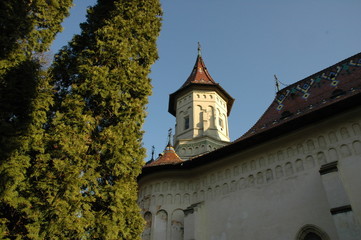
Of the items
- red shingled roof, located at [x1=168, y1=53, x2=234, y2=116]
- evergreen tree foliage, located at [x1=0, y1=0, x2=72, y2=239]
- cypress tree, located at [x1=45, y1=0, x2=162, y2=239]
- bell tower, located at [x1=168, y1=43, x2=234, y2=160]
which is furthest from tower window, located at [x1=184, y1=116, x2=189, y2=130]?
evergreen tree foliage, located at [x1=0, y1=0, x2=72, y2=239]

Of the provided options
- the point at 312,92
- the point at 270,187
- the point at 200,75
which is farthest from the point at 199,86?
the point at 270,187

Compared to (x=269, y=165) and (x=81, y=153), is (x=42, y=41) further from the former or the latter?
(x=269, y=165)

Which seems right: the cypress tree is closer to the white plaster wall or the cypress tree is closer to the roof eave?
the roof eave

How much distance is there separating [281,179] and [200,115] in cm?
998

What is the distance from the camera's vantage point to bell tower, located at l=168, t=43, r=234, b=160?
19.1 metres

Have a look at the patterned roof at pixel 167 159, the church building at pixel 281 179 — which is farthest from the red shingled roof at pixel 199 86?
the patterned roof at pixel 167 159

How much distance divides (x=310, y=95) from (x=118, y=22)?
9454 millimetres

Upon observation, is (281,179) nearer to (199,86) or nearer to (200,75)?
(199,86)

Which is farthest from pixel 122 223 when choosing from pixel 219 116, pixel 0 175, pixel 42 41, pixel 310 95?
pixel 219 116

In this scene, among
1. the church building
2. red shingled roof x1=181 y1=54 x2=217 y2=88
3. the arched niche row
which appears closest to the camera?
the church building

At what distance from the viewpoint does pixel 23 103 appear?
7266 mm

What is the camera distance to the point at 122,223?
6973 millimetres

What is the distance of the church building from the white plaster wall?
3 centimetres

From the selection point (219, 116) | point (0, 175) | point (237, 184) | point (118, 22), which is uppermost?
point (219, 116)
